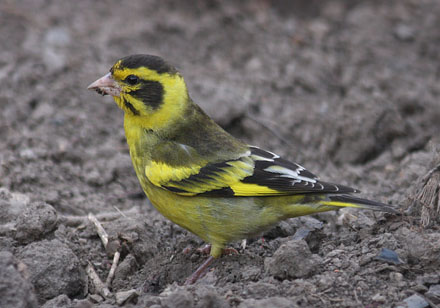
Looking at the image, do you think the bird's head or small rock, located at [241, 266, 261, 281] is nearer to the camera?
small rock, located at [241, 266, 261, 281]

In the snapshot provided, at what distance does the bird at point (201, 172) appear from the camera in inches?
214

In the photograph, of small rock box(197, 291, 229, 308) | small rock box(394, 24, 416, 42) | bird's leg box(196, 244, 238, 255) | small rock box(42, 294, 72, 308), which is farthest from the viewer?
small rock box(394, 24, 416, 42)

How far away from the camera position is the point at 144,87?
5805mm

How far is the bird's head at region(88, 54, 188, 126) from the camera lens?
18.9ft

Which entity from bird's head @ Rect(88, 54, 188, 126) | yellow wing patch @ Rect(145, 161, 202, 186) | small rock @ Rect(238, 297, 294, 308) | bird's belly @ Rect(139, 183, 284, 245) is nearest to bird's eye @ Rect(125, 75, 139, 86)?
bird's head @ Rect(88, 54, 188, 126)

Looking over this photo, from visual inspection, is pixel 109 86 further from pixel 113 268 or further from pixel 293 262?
pixel 293 262

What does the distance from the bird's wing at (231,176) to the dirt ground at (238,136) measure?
1.69 feet

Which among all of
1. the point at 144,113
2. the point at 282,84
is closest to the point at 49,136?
the point at 144,113

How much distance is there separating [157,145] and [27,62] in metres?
4.35

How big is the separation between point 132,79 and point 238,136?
9.48ft

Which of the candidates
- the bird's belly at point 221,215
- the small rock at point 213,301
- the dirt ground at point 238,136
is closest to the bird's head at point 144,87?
the bird's belly at point 221,215

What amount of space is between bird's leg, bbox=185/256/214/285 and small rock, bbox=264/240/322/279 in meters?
0.83

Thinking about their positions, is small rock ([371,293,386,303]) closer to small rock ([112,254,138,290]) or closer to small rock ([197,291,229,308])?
small rock ([197,291,229,308])

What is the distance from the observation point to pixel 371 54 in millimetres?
10273
